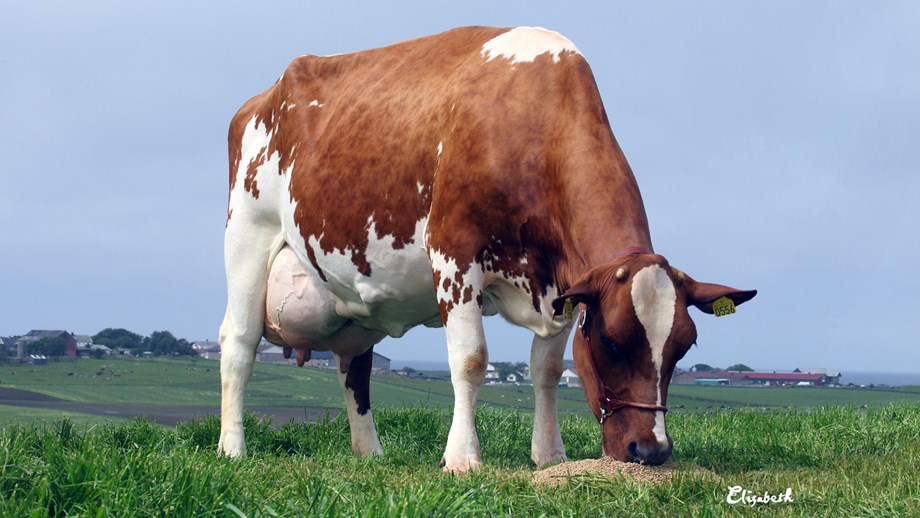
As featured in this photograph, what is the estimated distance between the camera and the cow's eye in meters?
5.73

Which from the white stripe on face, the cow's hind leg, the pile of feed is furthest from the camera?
the cow's hind leg

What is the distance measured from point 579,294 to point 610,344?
387 mm

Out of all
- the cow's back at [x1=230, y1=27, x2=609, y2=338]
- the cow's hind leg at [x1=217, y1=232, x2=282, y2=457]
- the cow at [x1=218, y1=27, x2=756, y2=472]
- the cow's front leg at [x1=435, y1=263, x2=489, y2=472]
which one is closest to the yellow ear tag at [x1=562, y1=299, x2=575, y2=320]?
the cow at [x1=218, y1=27, x2=756, y2=472]

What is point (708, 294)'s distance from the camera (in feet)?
19.1

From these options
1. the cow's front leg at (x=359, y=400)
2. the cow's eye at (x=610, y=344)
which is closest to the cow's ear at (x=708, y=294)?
the cow's eye at (x=610, y=344)

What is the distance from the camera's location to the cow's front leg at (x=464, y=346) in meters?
6.59

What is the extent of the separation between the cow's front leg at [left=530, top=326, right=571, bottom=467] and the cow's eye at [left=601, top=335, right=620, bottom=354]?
1500mm

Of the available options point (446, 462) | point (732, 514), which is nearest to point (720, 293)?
point (732, 514)

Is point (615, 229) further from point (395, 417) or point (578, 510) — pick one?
point (395, 417)

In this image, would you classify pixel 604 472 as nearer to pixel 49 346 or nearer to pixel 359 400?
pixel 359 400

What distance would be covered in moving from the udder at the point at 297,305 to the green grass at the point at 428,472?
3.29ft

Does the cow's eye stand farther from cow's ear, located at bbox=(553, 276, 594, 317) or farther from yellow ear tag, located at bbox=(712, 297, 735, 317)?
yellow ear tag, located at bbox=(712, 297, 735, 317)
